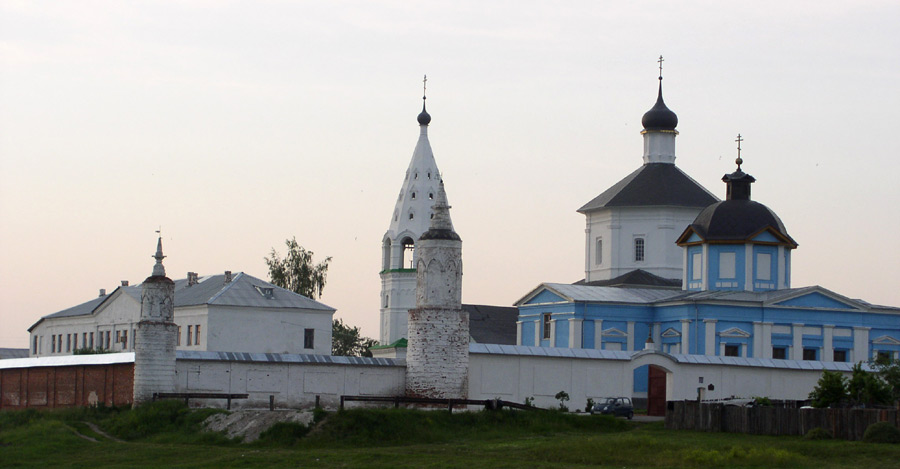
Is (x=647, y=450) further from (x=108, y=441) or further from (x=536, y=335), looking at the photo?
(x=536, y=335)

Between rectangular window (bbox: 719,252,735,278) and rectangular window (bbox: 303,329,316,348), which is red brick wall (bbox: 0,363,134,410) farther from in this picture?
rectangular window (bbox: 719,252,735,278)

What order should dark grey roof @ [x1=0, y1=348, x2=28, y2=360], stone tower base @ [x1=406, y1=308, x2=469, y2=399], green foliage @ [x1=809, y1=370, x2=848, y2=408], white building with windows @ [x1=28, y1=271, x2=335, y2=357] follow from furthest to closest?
dark grey roof @ [x1=0, y1=348, x2=28, y2=360] → white building with windows @ [x1=28, y1=271, x2=335, y2=357] → stone tower base @ [x1=406, y1=308, x2=469, y2=399] → green foliage @ [x1=809, y1=370, x2=848, y2=408]

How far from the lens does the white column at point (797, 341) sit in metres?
53.8

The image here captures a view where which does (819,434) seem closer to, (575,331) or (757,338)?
(757,338)

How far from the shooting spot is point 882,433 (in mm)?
28906

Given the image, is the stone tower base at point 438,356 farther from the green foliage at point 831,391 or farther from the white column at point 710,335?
the white column at point 710,335

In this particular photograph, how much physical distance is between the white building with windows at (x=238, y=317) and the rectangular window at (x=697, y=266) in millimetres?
15273

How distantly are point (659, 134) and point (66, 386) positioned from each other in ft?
111

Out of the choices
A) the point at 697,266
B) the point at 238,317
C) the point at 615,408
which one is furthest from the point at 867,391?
the point at 238,317

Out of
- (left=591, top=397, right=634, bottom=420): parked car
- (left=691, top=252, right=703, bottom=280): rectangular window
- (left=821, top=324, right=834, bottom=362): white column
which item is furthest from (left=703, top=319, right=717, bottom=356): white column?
(left=591, top=397, right=634, bottom=420): parked car

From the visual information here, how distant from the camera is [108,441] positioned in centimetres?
3419

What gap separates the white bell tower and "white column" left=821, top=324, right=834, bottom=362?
24299mm

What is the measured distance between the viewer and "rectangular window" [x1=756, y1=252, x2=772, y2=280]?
2203 inches

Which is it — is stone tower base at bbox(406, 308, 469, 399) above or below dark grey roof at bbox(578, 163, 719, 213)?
below
